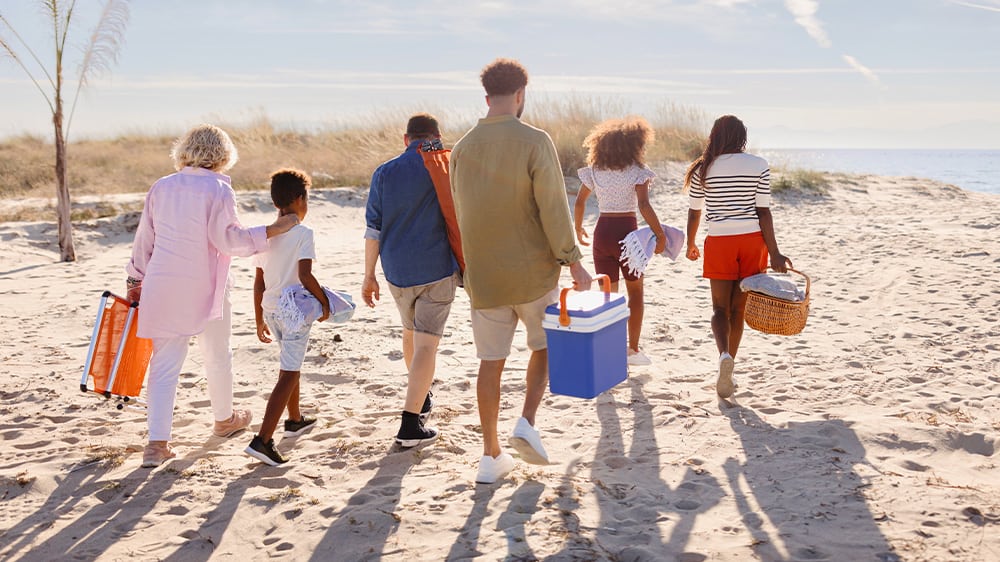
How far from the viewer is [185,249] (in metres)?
4.35

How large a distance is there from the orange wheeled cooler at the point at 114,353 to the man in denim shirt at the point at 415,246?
1.31m

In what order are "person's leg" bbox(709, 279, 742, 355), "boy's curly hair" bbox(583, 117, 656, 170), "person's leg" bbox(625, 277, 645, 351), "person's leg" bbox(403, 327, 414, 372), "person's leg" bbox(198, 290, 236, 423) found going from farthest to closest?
1. "person's leg" bbox(625, 277, 645, 351)
2. "boy's curly hair" bbox(583, 117, 656, 170)
3. "person's leg" bbox(709, 279, 742, 355)
4. "person's leg" bbox(403, 327, 414, 372)
5. "person's leg" bbox(198, 290, 236, 423)

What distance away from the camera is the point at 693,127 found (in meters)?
21.1

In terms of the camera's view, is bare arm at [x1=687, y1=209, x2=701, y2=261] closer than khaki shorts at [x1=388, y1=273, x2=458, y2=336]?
No

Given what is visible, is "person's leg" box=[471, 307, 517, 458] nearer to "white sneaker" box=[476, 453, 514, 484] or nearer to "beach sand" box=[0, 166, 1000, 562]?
"white sneaker" box=[476, 453, 514, 484]

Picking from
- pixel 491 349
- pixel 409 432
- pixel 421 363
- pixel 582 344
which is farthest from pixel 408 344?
pixel 582 344

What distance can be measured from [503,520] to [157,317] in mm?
2127

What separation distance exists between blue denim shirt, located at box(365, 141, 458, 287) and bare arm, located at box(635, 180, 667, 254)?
1.70 metres

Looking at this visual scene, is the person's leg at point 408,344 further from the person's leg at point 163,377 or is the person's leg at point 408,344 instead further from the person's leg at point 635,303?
the person's leg at point 635,303

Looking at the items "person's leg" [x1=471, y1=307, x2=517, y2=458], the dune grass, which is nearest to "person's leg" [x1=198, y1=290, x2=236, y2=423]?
"person's leg" [x1=471, y1=307, x2=517, y2=458]

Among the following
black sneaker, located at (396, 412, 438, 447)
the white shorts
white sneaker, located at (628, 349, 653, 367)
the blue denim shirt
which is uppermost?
the blue denim shirt

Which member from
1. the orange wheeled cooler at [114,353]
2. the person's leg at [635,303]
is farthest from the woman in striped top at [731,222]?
the orange wheeled cooler at [114,353]

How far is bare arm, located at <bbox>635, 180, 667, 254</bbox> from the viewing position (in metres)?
5.63

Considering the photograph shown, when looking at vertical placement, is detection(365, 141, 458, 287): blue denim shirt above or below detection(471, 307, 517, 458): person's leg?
above
